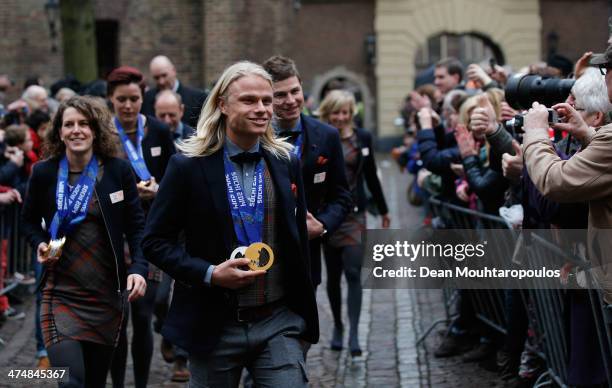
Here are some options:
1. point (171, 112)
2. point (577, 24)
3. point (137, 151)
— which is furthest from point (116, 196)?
point (577, 24)

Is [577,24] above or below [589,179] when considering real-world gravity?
above

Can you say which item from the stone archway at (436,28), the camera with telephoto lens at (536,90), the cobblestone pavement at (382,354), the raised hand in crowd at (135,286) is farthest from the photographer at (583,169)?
the stone archway at (436,28)

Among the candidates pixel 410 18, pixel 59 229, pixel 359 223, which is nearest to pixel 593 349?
pixel 59 229

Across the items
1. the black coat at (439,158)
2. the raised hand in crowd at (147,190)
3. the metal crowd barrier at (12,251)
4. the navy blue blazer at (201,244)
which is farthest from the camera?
the metal crowd barrier at (12,251)

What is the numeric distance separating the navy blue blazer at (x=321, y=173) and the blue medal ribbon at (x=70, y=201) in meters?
1.28

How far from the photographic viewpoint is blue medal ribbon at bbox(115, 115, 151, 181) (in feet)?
25.5

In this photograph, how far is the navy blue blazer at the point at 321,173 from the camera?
272 inches

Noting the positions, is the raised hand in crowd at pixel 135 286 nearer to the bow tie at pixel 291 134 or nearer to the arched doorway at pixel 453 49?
the bow tie at pixel 291 134

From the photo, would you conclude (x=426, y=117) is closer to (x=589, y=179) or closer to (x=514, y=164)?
(x=514, y=164)

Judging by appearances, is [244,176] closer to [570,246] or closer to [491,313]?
[570,246]

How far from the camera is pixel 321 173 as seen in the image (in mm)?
6941

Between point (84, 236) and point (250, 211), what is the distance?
1558 mm

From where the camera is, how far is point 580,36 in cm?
3616

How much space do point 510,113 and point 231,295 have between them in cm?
254
